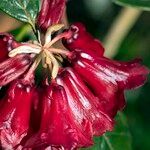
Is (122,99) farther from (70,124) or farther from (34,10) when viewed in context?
(34,10)

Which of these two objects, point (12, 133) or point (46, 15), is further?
point (46, 15)

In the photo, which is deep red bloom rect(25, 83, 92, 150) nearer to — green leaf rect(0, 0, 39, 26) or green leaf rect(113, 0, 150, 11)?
green leaf rect(0, 0, 39, 26)

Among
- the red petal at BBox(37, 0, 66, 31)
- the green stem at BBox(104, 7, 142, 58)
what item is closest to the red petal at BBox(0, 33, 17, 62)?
the red petal at BBox(37, 0, 66, 31)

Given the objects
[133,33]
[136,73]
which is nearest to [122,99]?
[136,73]

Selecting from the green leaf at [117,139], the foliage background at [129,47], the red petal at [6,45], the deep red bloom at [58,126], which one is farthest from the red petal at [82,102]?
the foliage background at [129,47]

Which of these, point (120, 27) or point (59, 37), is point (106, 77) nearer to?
point (59, 37)

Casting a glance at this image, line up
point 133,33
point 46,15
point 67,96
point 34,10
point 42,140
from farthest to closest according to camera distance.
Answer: point 133,33 < point 34,10 < point 46,15 < point 67,96 < point 42,140

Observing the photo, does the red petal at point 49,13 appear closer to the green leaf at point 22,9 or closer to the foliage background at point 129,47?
the green leaf at point 22,9
